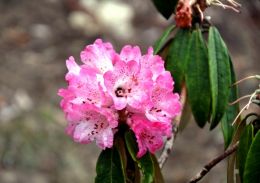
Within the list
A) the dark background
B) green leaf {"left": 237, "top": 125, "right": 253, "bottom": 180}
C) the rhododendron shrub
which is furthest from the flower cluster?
Answer: the dark background

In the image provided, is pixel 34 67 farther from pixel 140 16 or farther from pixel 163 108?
pixel 163 108

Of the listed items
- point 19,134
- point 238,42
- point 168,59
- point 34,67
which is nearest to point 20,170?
point 19,134

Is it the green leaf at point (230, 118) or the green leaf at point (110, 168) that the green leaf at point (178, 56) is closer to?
the green leaf at point (230, 118)

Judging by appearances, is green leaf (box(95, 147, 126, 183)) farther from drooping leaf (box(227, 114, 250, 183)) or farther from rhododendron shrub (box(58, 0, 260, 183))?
drooping leaf (box(227, 114, 250, 183))

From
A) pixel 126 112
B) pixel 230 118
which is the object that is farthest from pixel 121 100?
pixel 230 118

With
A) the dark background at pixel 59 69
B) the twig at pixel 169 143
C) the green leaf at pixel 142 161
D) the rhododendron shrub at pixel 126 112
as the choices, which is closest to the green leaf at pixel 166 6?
the twig at pixel 169 143

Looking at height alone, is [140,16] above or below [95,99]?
above

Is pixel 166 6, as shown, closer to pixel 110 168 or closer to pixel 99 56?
pixel 99 56

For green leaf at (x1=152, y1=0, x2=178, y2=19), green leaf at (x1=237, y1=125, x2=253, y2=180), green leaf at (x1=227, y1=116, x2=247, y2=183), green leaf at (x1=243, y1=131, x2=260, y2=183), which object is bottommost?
green leaf at (x1=243, y1=131, x2=260, y2=183)
